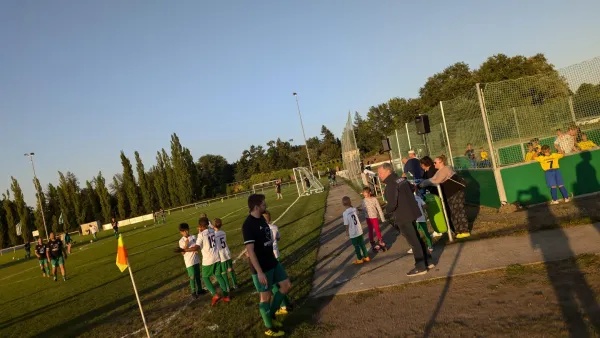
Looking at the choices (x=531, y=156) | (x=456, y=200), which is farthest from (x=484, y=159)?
(x=456, y=200)

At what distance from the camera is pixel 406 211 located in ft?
21.7

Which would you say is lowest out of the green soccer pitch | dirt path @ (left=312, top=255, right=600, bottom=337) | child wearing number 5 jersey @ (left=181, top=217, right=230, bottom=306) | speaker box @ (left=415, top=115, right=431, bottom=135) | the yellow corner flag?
the green soccer pitch

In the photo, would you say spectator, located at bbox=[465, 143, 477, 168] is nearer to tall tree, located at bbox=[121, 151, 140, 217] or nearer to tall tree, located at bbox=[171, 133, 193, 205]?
tall tree, located at bbox=[171, 133, 193, 205]

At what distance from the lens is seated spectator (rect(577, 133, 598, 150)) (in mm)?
10352

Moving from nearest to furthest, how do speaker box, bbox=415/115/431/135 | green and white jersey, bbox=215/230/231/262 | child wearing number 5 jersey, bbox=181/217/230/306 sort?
child wearing number 5 jersey, bbox=181/217/230/306 < green and white jersey, bbox=215/230/231/262 < speaker box, bbox=415/115/431/135

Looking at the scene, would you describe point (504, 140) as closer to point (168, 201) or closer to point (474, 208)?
point (474, 208)

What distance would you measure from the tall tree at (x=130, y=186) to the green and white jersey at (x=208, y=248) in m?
69.3

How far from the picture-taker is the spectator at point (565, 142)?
34.5 ft

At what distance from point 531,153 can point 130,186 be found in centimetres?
7076

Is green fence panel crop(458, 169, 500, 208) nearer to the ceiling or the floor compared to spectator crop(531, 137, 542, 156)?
nearer to the floor

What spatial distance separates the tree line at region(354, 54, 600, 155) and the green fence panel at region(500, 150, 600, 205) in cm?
122

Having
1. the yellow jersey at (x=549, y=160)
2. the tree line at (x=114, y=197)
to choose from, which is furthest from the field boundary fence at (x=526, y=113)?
the tree line at (x=114, y=197)

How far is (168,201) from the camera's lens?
243 ft

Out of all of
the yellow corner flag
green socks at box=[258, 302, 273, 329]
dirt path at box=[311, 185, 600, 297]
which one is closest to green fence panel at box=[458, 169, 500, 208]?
dirt path at box=[311, 185, 600, 297]
